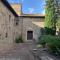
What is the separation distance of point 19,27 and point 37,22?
301cm

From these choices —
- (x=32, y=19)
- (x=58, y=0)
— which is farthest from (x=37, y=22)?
(x=58, y=0)

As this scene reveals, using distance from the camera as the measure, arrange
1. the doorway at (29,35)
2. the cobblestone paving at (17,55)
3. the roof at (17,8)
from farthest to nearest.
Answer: the roof at (17,8) < the doorway at (29,35) < the cobblestone paving at (17,55)

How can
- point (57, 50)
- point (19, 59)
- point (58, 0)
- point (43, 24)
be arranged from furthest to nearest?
point (43, 24)
point (58, 0)
point (57, 50)
point (19, 59)

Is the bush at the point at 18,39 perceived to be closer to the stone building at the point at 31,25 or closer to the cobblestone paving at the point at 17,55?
the stone building at the point at 31,25

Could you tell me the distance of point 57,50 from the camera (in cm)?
1197

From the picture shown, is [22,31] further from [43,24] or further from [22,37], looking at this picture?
[43,24]

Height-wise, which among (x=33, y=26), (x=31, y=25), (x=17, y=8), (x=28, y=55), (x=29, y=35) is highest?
(x=17, y=8)

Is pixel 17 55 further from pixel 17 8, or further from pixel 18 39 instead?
pixel 17 8

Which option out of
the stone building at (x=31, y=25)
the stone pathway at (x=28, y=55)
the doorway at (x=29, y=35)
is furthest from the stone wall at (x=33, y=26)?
the stone pathway at (x=28, y=55)

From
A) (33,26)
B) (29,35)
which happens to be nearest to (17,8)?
(33,26)

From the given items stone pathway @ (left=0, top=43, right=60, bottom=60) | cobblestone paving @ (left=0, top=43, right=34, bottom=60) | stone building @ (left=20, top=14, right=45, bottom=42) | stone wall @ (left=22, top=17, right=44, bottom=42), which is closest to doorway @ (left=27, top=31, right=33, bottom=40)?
stone building @ (left=20, top=14, right=45, bottom=42)

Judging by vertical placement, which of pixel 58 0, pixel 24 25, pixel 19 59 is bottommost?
pixel 19 59

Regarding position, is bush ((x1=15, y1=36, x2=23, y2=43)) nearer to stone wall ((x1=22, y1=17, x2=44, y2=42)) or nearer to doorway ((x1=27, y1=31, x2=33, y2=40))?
stone wall ((x1=22, y1=17, x2=44, y2=42))

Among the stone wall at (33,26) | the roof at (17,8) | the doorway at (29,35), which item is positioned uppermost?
the roof at (17,8)
